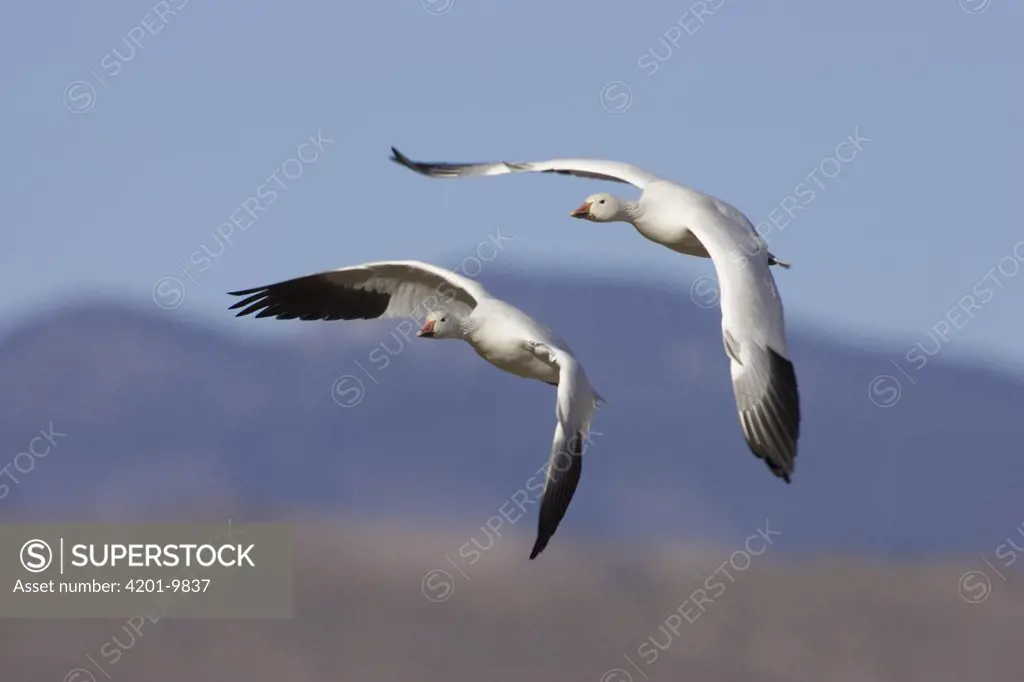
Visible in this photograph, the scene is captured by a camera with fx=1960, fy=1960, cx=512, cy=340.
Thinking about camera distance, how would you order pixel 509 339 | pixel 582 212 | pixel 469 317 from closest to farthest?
1. pixel 509 339
2. pixel 469 317
3. pixel 582 212

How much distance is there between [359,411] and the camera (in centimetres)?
10500

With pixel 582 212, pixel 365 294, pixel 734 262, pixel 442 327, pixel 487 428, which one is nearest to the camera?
pixel 734 262

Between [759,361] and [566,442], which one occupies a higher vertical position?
[759,361]

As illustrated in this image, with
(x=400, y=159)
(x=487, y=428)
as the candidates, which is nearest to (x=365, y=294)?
(x=400, y=159)

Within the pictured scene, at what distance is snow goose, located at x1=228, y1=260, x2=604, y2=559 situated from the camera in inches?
586

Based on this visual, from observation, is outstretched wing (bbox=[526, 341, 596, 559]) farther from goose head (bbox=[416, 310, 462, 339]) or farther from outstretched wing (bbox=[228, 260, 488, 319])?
outstretched wing (bbox=[228, 260, 488, 319])

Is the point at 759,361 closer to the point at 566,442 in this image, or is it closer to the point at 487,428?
the point at 566,442

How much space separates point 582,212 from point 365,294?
2.15 metres

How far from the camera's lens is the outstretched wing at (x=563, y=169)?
16750 millimetres

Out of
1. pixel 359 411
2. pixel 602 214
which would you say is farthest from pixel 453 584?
pixel 602 214

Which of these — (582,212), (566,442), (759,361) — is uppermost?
(759,361)

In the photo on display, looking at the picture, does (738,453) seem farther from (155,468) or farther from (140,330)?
(140,330)

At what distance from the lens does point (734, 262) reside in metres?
14.7

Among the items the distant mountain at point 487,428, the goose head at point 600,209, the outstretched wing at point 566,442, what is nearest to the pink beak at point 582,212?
the goose head at point 600,209
